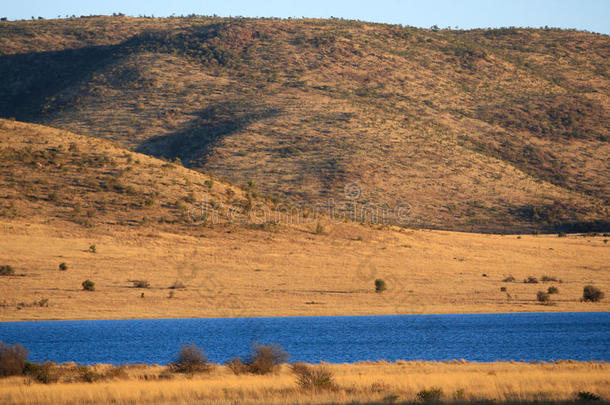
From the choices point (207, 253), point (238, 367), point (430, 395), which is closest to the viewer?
point (430, 395)

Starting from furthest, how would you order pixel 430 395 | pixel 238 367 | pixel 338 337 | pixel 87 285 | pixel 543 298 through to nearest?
1. pixel 543 298
2. pixel 87 285
3. pixel 338 337
4. pixel 238 367
5. pixel 430 395

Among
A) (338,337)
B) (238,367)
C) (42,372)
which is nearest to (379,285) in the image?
(338,337)

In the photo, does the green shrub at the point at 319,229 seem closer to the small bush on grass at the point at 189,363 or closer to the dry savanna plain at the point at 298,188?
the dry savanna plain at the point at 298,188

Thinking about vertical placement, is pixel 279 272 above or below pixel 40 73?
below

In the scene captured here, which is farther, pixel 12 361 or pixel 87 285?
pixel 87 285

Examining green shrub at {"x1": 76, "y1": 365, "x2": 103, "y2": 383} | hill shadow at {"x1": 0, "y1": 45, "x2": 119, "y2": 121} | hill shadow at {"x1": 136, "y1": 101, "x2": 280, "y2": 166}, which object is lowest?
green shrub at {"x1": 76, "y1": 365, "x2": 103, "y2": 383}

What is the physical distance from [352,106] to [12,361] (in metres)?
88.1

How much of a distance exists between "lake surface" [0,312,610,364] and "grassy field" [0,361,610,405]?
21.2 feet

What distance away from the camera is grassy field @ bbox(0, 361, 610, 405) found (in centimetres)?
2008

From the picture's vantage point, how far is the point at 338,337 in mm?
38469

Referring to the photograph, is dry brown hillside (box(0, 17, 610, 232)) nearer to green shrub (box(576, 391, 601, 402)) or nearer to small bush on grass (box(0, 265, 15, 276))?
small bush on grass (box(0, 265, 15, 276))

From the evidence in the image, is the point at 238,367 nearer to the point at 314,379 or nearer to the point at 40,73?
the point at 314,379

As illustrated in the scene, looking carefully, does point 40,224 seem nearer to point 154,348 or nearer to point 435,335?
point 154,348

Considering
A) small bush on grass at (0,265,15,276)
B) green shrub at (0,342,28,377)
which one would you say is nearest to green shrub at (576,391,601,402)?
green shrub at (0,342,28,377)
